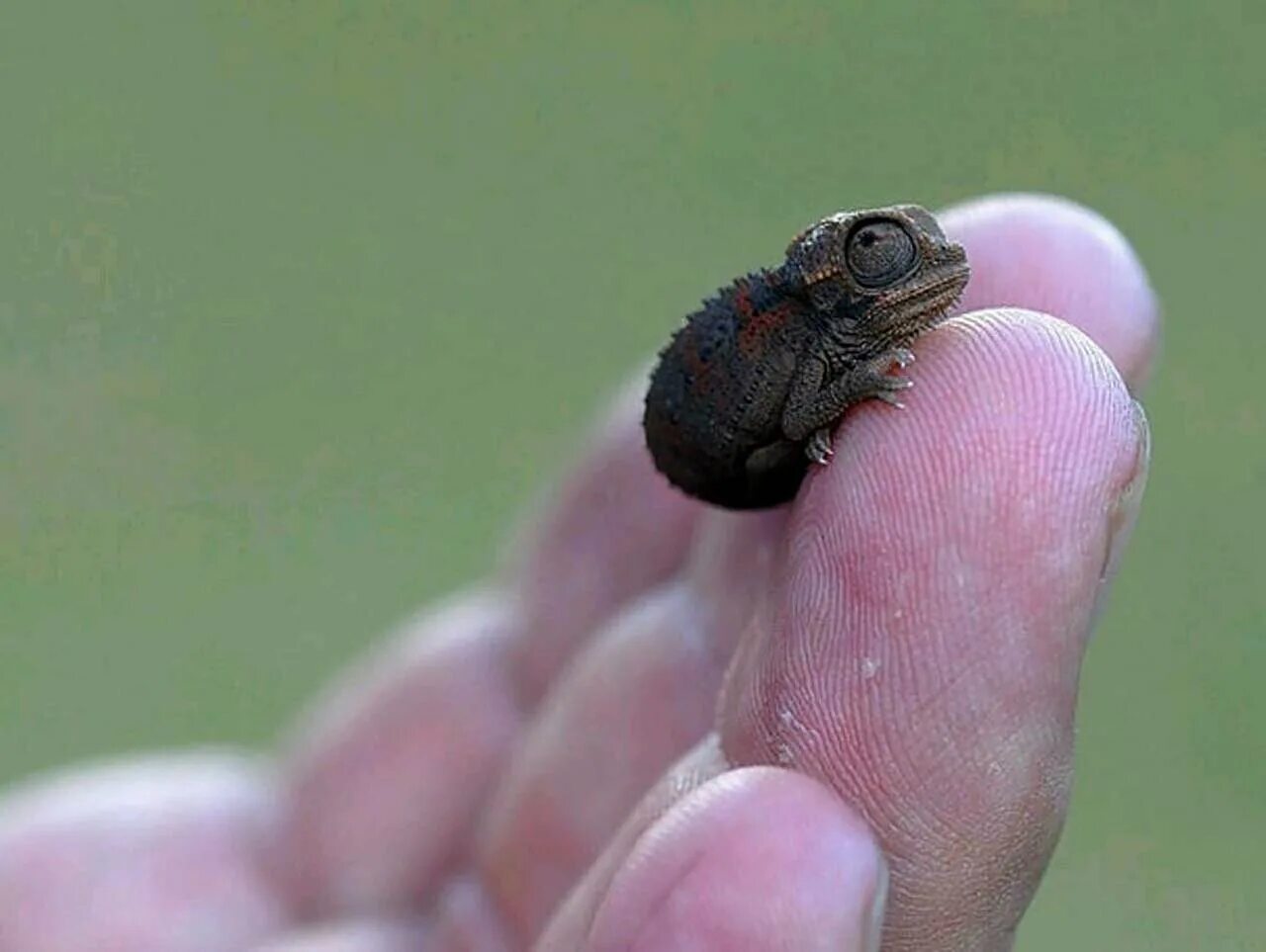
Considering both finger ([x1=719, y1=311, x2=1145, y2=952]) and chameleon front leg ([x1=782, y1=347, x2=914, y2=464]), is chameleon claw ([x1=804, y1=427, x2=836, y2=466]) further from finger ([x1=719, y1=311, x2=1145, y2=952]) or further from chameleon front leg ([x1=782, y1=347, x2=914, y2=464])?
finger ([x1=719, y1=311, x2=1145, y2=952])

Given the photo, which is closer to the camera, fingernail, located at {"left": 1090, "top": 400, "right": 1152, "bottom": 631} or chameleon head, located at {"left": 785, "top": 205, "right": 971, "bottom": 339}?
fingernail, located at {"left": 1090, "top": 400, "right": 1152, "bottom": 631}

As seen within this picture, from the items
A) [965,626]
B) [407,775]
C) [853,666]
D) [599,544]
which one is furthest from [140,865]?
[965,626]

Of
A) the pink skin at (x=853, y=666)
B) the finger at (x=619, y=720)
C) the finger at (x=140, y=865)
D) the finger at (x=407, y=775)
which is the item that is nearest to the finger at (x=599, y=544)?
the pink skin at (x=853, y=666)

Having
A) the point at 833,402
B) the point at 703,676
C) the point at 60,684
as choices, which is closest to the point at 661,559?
the point at 703,676

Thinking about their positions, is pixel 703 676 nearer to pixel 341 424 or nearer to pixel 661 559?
pixel 661 559

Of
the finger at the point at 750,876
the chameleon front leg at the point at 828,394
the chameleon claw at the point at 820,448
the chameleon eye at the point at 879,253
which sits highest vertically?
the chameleon eye at the point at 879,253

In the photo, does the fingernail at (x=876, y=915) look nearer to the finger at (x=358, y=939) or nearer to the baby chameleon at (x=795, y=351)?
the baby chameleon at (x=795, y=351)

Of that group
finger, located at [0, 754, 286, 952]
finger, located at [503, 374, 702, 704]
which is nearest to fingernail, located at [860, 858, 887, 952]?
finger, located at [503, 374, 702, 704]
